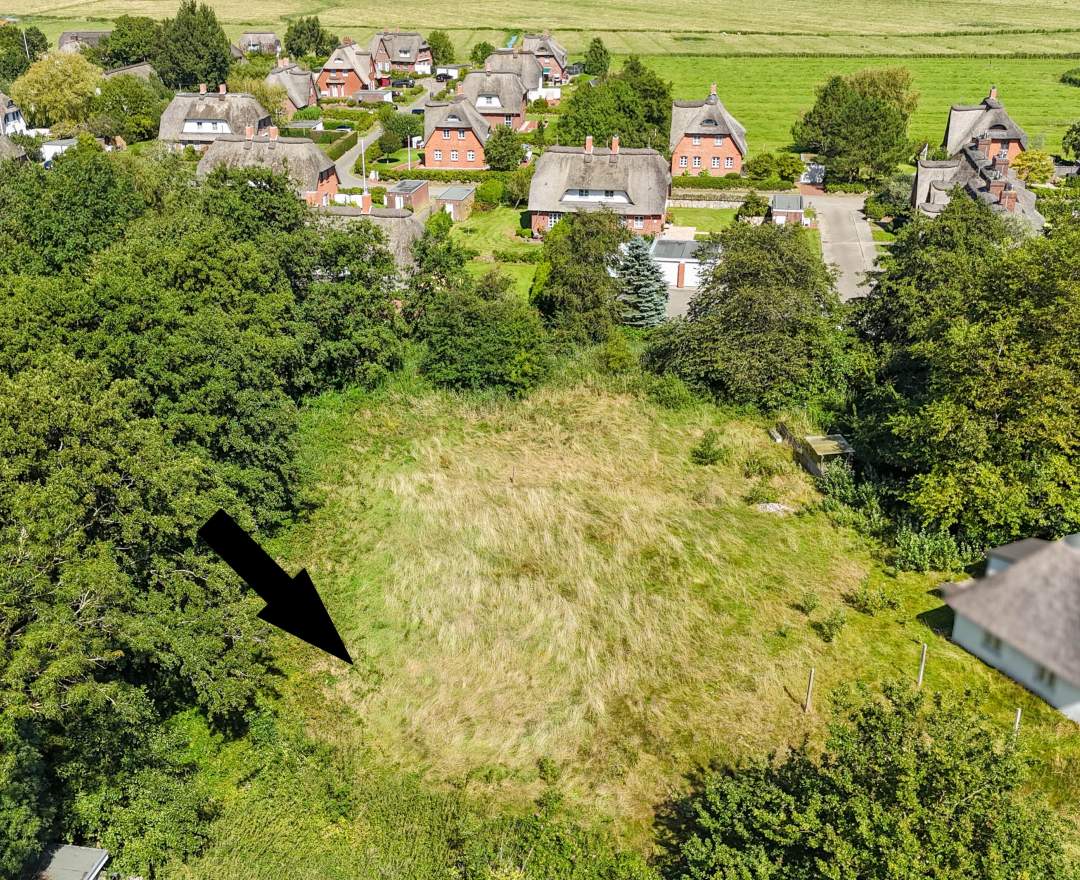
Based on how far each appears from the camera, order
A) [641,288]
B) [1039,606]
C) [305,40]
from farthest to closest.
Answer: [305,40], [641,288], [1039,606]

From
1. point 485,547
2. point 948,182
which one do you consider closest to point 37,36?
point 948,182

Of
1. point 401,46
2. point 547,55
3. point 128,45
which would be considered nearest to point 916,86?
point 547,55

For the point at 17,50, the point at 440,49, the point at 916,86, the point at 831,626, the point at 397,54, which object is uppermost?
the point at 17,50

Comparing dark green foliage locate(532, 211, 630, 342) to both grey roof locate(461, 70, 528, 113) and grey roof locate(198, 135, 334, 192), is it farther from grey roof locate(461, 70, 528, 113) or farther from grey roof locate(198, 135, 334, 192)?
grey roof locate(461, 70, 528, 113)

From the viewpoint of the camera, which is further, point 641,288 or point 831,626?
point 641,288

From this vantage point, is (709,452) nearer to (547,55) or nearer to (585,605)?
(585,605)

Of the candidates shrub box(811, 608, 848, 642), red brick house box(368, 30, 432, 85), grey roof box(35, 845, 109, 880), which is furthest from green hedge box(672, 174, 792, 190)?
grey roof box(35, 845, 109, 880)

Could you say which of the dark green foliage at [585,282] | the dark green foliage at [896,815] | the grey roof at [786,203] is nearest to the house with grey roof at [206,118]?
the grey roof at [786,203]

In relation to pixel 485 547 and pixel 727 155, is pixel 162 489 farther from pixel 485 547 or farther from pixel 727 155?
pixel 727 155
